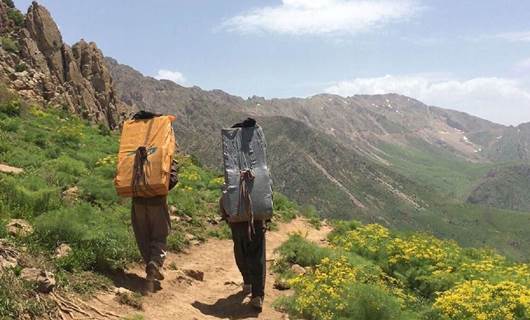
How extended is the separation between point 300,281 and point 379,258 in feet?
14.1

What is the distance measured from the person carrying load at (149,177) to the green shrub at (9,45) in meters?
25.5

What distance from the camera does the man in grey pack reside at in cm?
777

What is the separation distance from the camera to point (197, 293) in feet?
28.9

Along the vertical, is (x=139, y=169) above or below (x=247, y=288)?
above

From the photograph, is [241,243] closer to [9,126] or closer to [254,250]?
[254,250]

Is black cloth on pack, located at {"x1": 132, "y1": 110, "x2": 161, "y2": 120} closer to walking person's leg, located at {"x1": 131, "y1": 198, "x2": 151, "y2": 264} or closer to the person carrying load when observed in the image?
the person carrying load

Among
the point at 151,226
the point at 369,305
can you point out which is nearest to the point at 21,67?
the point at 151,226

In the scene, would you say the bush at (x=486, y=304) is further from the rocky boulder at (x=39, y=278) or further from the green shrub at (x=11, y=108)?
the green shrub at (x=11, y=108)

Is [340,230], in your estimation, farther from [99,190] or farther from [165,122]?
[165,122]

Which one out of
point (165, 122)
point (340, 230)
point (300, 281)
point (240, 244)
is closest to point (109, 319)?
point (240, 244)

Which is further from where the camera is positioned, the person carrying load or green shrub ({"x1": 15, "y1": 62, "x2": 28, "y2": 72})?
green shrub ({"x1": 15, "y1": 62, "x2": 28, "y2": 72})

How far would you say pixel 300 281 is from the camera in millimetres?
9031

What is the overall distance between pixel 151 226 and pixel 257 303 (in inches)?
77.6

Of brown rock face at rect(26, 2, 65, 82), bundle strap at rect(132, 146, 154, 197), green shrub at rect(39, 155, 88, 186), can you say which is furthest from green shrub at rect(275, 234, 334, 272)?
brown rock face at rect(26, 2, 65, 82)
